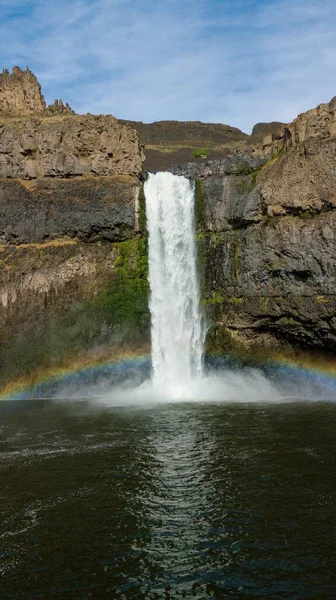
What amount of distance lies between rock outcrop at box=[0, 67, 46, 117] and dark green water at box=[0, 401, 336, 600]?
2804 centimetres

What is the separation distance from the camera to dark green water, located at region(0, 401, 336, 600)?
8.86 m

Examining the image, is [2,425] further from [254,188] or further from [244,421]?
[254,188]

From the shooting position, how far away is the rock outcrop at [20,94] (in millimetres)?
39625

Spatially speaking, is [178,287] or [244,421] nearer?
[244,421]

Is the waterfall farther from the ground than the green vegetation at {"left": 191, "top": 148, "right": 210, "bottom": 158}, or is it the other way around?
the green vegetation at {"left": 191, "top": 148, "right": 210, "bottom": 158}

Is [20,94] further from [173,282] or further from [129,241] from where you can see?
[173,282]

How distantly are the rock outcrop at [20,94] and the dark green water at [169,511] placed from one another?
28044mm

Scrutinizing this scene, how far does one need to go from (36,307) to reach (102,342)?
4.94m

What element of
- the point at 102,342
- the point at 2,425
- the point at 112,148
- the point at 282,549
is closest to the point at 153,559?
the point at 282,549

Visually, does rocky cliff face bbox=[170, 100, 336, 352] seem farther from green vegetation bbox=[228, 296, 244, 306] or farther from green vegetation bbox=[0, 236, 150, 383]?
green vegetation bbox=[0, 236, 150, 383]

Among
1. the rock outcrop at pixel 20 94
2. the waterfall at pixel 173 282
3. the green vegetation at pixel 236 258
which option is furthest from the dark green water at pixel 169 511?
the rock outcrop at pixel 20 94

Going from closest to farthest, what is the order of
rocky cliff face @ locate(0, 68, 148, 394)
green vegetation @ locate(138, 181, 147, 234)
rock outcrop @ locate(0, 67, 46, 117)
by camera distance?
rocky cliff face @ locate(0, 68, 148, 394), green vegetation @ locate(138, 181, 147, 234), rock outcrop @ locate(0, 67, 46, 117)

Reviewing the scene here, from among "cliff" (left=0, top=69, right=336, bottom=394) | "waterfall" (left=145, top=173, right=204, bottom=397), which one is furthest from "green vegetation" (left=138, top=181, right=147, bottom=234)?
"waterfall" (left=145, top=173, right=204, bottom=397)

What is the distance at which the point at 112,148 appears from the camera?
3703cm
